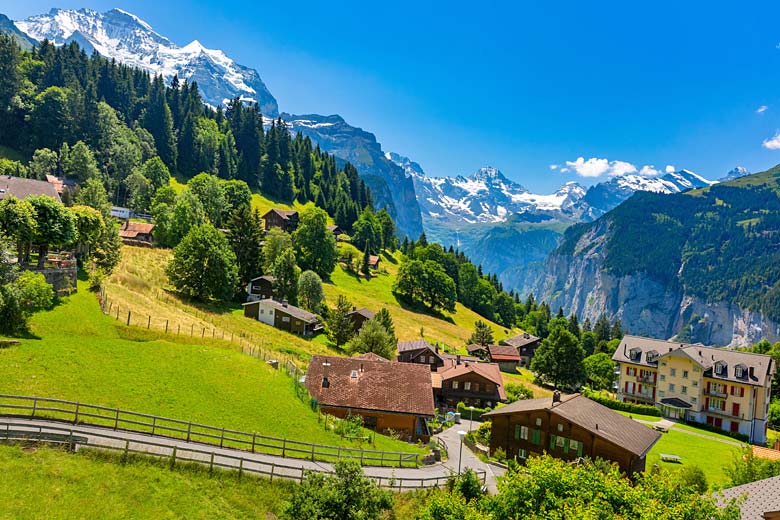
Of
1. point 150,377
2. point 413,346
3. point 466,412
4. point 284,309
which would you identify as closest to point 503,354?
point 413,346

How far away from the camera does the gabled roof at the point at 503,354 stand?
327 ft

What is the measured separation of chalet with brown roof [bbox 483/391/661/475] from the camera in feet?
129

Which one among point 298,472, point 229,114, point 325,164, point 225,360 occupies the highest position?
point 229,114

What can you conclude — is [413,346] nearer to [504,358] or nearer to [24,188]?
[504,358]

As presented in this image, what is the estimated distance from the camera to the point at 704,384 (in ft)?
254

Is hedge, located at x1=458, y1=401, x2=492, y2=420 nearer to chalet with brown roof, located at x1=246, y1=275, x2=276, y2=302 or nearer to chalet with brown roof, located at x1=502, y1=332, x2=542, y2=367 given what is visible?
chalet with brown roof, located at x1=246, y1=275, x2=276, y2=302

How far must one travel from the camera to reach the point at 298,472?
2570cm

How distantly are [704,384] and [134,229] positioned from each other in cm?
10278

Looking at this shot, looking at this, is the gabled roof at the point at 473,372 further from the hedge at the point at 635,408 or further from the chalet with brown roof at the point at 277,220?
the chalet with brown roof at the point at 277,220

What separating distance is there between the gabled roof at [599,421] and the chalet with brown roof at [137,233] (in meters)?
70.4

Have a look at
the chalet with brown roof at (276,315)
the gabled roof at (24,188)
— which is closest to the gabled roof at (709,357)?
the chalet with brown roof at (276,315)

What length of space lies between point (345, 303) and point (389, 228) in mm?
90505

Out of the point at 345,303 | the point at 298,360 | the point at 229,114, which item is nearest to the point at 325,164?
the point at 229,114

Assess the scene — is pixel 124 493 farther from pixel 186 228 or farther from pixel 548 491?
pixel 186 228
